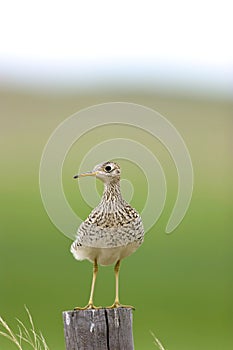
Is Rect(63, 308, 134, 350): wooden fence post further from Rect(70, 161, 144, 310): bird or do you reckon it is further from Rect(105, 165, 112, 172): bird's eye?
Rect(105, 165, 112, 172): bird's eye

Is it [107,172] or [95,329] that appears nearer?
[95,329]

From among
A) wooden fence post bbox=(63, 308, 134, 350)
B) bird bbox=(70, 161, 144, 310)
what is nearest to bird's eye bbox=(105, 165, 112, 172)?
bird bbox=(70, 161, 144, 310)

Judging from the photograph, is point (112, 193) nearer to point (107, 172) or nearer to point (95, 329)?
point (107, 172)

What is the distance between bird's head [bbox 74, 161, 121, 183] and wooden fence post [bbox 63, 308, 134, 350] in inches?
31.3

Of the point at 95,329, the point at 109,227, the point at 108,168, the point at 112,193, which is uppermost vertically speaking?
the point at 108,168

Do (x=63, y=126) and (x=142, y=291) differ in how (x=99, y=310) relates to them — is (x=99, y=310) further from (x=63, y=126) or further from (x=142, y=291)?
(x=142, y=291)

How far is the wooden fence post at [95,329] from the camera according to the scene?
600cm

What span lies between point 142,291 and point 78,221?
10086 millimetres

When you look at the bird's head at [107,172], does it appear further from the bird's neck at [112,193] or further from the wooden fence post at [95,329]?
the wooden fence post at [95,329]

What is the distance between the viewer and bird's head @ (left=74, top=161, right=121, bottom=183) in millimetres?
6086

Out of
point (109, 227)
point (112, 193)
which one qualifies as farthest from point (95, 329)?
point (112, 193)

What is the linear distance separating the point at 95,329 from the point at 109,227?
611 millimetres

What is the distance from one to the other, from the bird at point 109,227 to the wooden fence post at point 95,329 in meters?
0.08

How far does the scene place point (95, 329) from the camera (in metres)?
6.00
